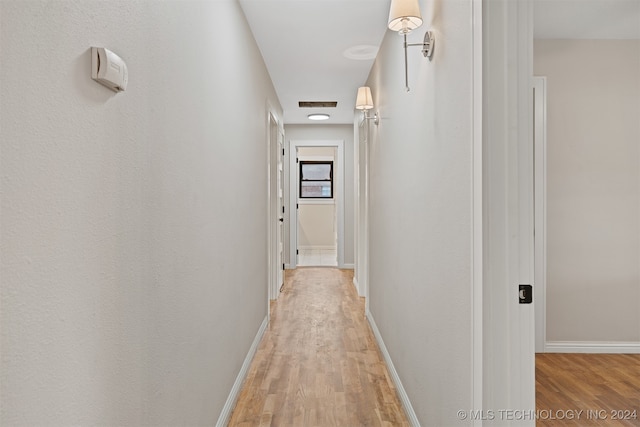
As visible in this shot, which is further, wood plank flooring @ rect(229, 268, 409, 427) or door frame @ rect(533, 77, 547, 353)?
door frame @ rect(533, 77, 547, 353)

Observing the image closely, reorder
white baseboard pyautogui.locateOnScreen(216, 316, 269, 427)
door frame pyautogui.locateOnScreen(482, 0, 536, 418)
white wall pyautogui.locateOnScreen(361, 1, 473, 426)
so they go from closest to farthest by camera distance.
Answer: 1. door frame pyautogui.locateOnScreen(482, 0, 536, 418)
2. white wall pyautogui.locateOnScreen(361, 1, 473, 426)
3. white baseboard pyautogui.locateOnScreen(216, 316, 269, 427)

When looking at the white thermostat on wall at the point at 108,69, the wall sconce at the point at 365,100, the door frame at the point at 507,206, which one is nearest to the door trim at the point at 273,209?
the wall sconce at the point at 365,100

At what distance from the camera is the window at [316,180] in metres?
9.80

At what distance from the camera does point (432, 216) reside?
6.35ft

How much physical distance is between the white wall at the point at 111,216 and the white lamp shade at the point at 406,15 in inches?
33.4

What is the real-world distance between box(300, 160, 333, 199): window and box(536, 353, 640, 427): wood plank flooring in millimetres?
6919


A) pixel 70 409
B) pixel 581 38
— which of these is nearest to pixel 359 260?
pixel 581 38

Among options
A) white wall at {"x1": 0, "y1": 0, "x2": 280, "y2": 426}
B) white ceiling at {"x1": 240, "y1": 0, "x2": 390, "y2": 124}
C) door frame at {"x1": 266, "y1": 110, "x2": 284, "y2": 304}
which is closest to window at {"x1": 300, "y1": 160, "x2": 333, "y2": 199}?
door frame at {"x1": 266, "y1": 110, "x2": 284, "y2": 304}

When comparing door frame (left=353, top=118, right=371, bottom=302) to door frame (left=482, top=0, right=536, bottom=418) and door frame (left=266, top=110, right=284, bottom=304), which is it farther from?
door frame (left=482, top=0, right=536, bottom=418)

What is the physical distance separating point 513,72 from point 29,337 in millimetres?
1350

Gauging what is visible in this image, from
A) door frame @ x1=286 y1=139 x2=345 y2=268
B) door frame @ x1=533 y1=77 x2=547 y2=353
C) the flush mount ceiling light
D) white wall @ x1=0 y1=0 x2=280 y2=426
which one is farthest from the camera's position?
door frame @ x1=286 y1=139 x2=345 y2=268

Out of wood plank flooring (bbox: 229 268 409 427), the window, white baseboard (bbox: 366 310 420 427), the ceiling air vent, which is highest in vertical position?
the ceiling air vent

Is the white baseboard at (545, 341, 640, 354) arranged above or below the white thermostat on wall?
below

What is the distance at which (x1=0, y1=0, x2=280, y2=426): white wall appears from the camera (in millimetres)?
734
